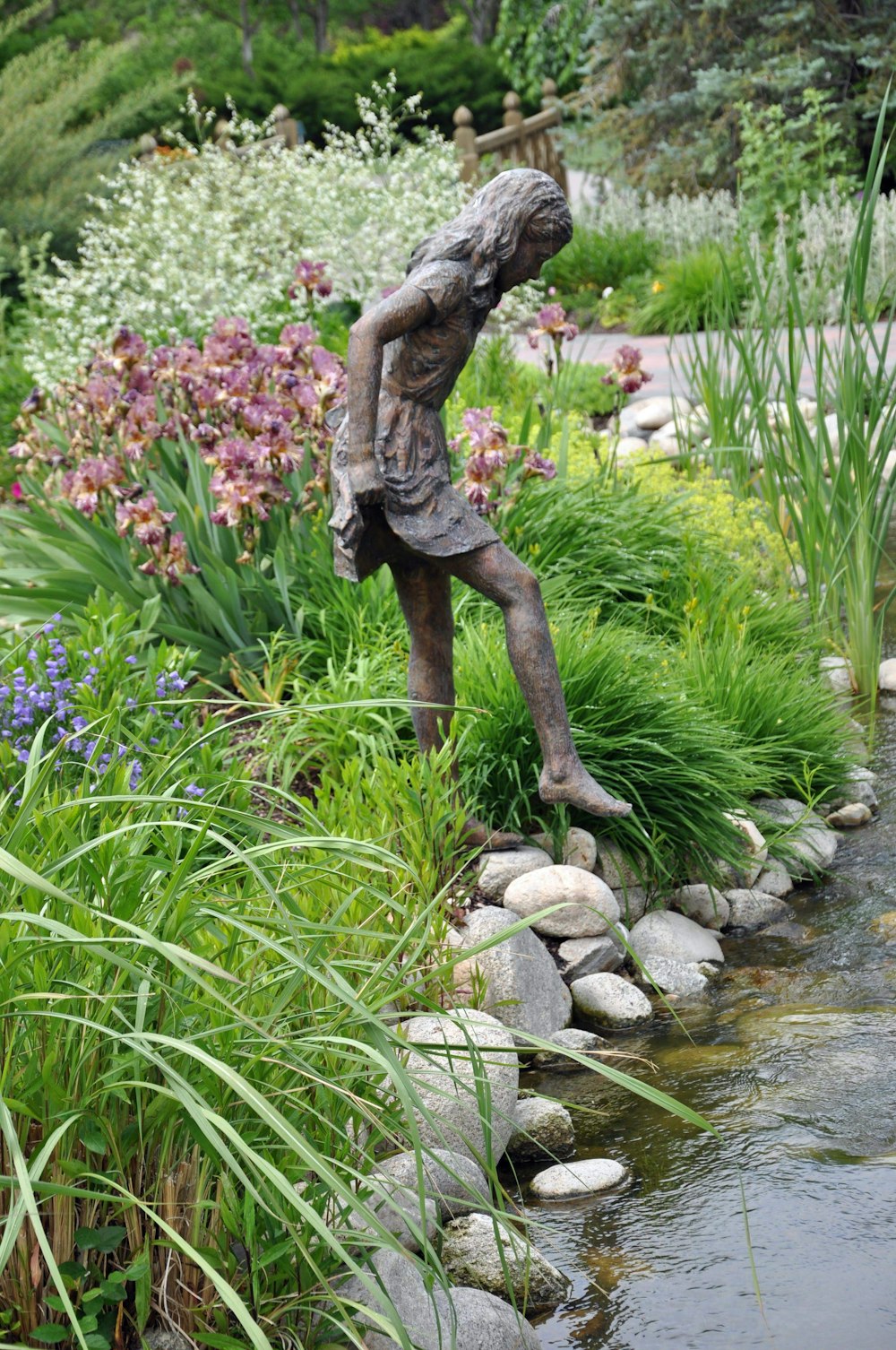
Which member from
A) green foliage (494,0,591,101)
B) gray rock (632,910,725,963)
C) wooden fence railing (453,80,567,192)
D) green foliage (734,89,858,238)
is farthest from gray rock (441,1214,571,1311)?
green foliage (494,0,591,101)

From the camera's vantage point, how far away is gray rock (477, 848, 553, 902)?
12.8 feet

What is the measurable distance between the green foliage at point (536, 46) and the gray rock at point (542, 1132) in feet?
73.9

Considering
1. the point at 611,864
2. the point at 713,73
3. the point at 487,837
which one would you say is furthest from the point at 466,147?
the point at 487,837

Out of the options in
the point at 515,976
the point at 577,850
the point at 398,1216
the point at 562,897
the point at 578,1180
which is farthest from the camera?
the point at 577,850

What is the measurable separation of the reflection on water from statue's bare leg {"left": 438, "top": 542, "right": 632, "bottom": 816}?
2.17ft

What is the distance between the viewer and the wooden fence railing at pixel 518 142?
17.8m

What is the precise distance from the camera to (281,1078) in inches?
87.5

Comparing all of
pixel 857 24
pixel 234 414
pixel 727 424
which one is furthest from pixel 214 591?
pixel 857 24

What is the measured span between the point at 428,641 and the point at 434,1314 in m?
1.93

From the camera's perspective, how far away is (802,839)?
4.38 m

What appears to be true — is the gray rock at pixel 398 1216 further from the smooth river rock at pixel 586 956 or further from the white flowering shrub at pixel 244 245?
the white flowering shrub at pixel 244 245

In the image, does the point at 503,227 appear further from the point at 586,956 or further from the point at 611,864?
the point at 586,956

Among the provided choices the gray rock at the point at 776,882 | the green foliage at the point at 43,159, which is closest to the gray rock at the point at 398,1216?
the gray rock at the point at 776,882

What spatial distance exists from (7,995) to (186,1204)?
16.1 inches
